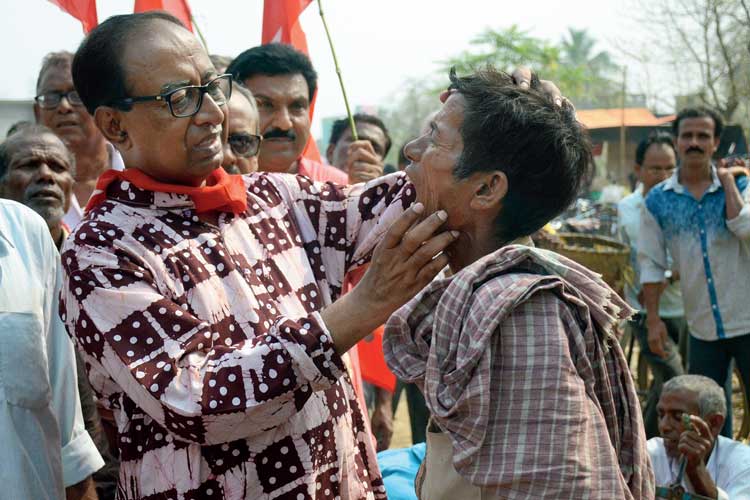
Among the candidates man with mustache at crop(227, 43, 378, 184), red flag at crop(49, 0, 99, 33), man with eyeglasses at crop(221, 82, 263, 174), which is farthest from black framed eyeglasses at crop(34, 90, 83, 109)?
man with eyeglasses at crop(221, 82, 263, 174)

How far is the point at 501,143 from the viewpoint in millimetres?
2002

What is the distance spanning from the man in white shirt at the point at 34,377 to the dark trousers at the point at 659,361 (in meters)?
4.06

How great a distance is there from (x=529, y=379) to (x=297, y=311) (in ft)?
2.27

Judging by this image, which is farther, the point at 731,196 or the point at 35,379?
the point at 731,196

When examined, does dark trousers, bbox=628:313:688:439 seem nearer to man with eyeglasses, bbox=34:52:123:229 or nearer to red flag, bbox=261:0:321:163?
red flag, bbox=261:0:321:163

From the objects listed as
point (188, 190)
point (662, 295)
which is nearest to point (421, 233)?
point (188, 190)

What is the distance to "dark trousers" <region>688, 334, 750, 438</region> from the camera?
18.4ft

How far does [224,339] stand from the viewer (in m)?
2.04

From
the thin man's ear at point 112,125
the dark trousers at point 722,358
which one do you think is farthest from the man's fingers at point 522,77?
the dark trousers at point 722,358

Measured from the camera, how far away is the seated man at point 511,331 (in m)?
1.73

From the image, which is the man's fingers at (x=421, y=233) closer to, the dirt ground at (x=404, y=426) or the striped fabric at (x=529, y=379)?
the striped fabric at (x=529, y=379)

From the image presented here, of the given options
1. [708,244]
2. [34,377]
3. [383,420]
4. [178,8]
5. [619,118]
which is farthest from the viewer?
[619,118]

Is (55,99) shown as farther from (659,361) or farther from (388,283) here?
(659,361)

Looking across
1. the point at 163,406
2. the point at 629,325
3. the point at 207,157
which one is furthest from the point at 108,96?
the point at 629,325
